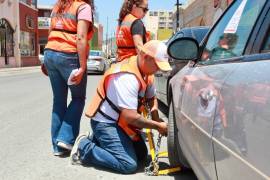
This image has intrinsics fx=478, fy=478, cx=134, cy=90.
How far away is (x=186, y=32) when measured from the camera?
7363 mm

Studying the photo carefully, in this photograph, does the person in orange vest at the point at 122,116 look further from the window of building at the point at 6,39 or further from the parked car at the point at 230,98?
the window of building at the point at 6,39

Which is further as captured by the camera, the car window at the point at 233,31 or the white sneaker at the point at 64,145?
the white sneaker at the point at 64,145

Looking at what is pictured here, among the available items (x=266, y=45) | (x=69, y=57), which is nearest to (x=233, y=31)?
(x=266, y=45)

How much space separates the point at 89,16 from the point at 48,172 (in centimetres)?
158

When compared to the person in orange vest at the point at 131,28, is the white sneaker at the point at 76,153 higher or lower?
lower

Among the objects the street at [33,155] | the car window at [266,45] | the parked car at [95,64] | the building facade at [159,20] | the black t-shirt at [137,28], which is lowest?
the parked car at [95,64]

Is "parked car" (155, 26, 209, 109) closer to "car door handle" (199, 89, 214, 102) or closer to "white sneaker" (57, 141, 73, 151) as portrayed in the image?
"white sneaker" (57, 141, 73, 151)

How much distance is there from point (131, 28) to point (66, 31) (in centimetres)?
83

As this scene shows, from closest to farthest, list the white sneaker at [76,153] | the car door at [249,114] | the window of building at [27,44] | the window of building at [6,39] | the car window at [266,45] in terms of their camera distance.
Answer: the car door at [249,114] → the car window at [266,45] → the white sneaker at [76,153] → the window of building at [6,39] → the window of building at [27,44]

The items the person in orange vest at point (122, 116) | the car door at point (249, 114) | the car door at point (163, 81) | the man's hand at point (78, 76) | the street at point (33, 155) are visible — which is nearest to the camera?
the car door at point (249, 114)

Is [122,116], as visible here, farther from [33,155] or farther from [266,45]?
[266,45]

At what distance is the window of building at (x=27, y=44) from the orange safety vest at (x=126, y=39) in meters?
37.5

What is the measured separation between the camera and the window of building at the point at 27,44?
4272cm

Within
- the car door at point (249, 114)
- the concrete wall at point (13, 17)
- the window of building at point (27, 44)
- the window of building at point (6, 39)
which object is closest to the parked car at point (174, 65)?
the car door at point (249, 114)
